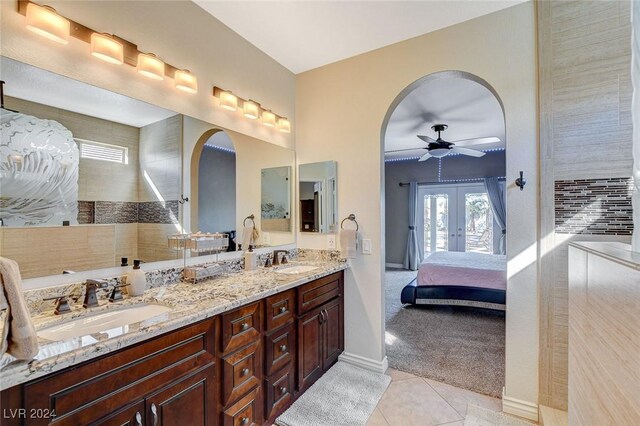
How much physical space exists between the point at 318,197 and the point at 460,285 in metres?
2.44

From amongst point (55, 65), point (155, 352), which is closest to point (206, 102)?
point (55, 65)

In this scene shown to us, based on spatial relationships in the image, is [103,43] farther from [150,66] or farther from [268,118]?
[268,118]

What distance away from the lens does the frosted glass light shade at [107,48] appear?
1400mm

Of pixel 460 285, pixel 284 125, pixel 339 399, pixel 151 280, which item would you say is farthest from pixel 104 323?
pixel 460 285

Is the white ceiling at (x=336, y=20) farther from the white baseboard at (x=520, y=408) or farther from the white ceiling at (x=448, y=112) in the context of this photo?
the white baseboard at (x=520, y=408)

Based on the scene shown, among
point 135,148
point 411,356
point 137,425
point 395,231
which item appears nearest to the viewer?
point 137,425

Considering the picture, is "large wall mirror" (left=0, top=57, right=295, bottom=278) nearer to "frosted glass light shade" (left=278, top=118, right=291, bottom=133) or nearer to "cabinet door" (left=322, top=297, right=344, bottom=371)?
"frosted glass light shade" (left=278, top=118, right=291, bottom=133)

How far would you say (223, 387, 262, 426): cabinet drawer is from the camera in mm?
1448

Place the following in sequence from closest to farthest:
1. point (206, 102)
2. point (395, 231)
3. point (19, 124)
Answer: point (19, 124), point (206, 102), point (395, 231)

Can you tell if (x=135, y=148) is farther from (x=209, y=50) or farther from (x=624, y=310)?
(x=624, y=310)

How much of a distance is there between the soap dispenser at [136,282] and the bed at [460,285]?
3423 millimetres

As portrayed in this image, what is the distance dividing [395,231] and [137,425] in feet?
22.4

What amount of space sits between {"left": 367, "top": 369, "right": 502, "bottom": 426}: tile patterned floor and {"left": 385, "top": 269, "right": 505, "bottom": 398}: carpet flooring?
10 centimetres

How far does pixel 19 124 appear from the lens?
4.03 feet
